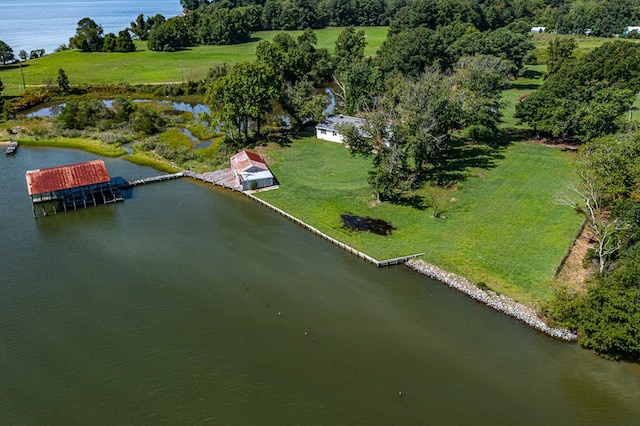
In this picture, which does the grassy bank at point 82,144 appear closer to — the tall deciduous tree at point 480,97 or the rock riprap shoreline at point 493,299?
the rock riprap shoreline at point 493,299

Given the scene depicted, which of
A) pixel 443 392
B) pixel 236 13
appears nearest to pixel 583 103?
pixel 443 392

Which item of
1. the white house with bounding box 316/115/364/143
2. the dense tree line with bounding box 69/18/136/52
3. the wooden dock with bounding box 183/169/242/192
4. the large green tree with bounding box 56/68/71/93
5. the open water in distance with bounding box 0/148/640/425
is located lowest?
the open water in distance with bounding box 0/148/640/425

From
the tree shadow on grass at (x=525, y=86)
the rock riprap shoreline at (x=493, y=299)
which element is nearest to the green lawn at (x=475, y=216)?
the rock riprap shoreline at (x=493, y=299)

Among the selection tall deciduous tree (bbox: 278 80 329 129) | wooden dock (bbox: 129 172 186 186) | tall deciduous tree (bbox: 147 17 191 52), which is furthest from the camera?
tall deciduous tree (bbox: 147 17 191 52)

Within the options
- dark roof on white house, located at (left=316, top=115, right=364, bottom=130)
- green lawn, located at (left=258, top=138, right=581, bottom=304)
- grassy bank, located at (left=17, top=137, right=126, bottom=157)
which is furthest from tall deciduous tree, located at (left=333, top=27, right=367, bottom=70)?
grassy bank, located at (left=17, top=137, right=126, bottom=157)

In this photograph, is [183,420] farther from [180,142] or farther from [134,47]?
[134,47]

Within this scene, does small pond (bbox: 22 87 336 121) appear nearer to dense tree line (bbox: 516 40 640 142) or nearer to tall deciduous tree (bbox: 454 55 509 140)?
tall deciduous tree (bbox: 454 55 509 140)

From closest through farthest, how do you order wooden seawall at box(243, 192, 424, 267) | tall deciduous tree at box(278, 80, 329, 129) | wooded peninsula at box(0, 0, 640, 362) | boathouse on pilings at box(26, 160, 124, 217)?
1. wooded peninsula at box(0, 0, 640, 362)
2. wooden seawall at box(243, 192, 424, 267)
3. boathouse on pilings at box(26, 160, 124, 217)
4. tall deciduous tree at box(278, 80, 329, 129)
